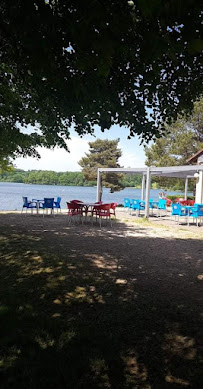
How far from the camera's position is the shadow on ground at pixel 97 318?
2.61 metres

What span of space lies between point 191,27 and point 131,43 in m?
1.68

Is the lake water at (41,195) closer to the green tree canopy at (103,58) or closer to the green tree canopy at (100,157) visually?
the green tree canopy at (100,157)

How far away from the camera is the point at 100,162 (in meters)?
43.5

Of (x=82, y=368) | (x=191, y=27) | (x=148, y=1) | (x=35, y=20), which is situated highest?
(x=35, y=20)

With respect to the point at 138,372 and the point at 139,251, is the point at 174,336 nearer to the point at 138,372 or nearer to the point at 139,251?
the point at 138,372

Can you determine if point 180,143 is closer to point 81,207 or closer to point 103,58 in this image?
point 81,207

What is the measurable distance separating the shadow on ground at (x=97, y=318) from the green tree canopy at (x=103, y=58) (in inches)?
107

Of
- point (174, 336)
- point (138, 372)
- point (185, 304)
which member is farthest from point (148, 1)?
point (185, 304)

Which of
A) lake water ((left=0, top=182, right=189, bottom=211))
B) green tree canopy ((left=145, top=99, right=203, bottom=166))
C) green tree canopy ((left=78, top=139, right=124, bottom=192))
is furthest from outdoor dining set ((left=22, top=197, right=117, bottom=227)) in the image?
green tree canopy ((left=78, top=139, right=124, bottom=192))

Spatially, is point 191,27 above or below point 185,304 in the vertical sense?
above

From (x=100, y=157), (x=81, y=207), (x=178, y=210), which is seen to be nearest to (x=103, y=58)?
(x=81, y=207)

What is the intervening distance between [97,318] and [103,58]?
2.96 m

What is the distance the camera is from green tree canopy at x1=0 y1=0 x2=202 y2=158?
2559mm

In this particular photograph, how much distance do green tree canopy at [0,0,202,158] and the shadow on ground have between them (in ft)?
8.91
